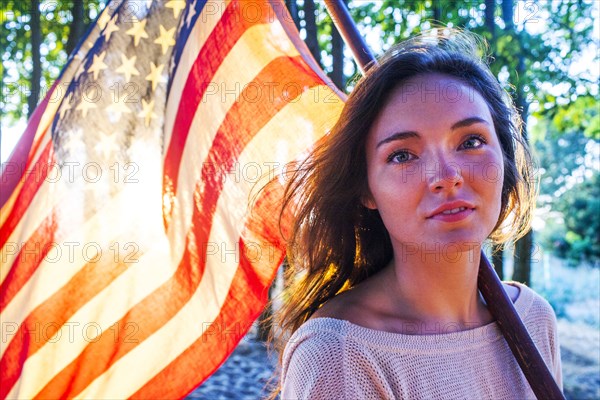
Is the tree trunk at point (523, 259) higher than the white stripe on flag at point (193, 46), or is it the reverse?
the white stripe on flag at point (193, 46)

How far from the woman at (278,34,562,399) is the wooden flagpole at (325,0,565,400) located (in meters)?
0.05

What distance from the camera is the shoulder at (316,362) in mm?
1730

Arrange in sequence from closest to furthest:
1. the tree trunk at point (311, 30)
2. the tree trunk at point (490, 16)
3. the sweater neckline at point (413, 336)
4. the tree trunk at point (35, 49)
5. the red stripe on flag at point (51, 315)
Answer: the sweater neckline at point (413, 336) → the red stripe on flag at point (51, 315) → the tree trunk at point (311, 30) → the tree trunk at point (490, 16) → the tree trunk at point (35, 49)

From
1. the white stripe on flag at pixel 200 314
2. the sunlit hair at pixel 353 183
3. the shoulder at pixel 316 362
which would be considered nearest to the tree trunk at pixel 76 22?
the white stripe on flag at pixel 200 314

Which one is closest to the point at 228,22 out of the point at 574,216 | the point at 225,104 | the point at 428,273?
the point at 225,104

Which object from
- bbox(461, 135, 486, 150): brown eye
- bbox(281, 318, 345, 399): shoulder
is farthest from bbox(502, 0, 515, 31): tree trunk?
bbox(281, 318, 345, 399): shoulder

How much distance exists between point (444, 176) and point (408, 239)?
222mm

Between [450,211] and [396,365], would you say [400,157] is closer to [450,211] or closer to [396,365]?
[450,211]

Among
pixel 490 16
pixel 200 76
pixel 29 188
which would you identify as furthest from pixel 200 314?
pixel 490 16

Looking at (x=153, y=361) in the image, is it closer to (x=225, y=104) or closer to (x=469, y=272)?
(x=225, y=104)

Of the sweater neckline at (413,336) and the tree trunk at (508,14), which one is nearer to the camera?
the sweater neckline at (413,336)

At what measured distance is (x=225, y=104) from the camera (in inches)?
108

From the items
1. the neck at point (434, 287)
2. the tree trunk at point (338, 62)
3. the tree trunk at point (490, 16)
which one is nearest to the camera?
the neck at point (434, 287)

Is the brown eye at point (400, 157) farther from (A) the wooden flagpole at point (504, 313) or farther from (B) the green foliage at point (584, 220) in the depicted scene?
(B) the green foliage at point (584, 220)
